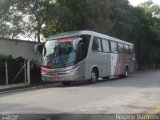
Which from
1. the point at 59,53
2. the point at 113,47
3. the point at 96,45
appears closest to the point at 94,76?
the point at 96,45

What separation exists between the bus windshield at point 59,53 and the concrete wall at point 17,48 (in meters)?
4.37

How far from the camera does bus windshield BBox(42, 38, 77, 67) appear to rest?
21484 mm

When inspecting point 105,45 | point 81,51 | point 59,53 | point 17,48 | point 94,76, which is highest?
point 105,45

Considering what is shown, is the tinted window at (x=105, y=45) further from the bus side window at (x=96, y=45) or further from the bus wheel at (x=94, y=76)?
the bus wheel at (x=94, y=76)

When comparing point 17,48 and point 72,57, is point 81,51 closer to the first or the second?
point 72,57

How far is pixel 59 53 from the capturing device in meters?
21.7

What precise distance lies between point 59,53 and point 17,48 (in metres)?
5.99

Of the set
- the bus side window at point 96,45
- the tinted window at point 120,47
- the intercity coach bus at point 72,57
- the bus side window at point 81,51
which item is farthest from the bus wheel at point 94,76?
the tinted window at point 120,47

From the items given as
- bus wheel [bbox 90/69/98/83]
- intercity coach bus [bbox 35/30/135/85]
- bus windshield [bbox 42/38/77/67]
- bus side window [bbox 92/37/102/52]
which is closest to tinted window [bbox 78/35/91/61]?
intercity coach bus [bbox 35/30/135/85]

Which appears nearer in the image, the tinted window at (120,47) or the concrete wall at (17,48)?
A: the concrete wall at (17,48)

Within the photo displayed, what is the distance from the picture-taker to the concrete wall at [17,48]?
82.6 ft

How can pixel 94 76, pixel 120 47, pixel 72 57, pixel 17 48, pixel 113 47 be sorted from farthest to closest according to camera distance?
1. pixel 120 47
2. pixel 113 47
3. pixel 17 48
4. pixel 94 76
5. pixel 72 57

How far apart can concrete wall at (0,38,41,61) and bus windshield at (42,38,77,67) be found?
437cm

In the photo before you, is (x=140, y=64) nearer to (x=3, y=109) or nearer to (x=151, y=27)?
(x=151, y=27)
